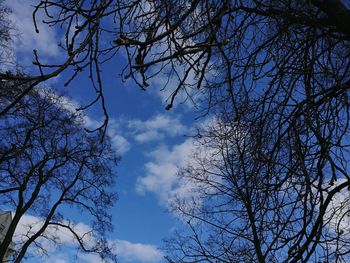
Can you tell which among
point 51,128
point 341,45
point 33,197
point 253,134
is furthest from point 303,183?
point 33,197

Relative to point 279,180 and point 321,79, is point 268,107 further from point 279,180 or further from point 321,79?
point 279,180

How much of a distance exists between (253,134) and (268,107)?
29 cm

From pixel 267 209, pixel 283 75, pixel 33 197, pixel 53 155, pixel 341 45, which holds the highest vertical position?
pixel 53 155

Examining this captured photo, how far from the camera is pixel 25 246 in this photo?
538 inches

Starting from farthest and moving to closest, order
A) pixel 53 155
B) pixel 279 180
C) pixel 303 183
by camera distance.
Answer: pixel 53 155
pixel 279 180
pixel 303 183

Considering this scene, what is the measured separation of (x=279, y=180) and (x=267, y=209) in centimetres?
33

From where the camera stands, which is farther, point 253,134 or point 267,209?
point 253,134

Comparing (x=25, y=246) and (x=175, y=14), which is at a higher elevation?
(x=25, y=246)

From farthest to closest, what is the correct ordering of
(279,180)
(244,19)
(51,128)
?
1. (51,128)
2. (244,19)
3. (279,180)

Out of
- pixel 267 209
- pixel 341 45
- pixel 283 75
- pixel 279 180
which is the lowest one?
pixel 267 209

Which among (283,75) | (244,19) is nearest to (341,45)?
(283,75)

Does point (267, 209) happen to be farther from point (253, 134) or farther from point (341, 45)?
point (341, 45)

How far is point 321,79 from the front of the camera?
3512 mm

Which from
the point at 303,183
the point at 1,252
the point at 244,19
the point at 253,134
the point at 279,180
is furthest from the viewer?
the point at 1,252
